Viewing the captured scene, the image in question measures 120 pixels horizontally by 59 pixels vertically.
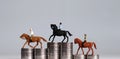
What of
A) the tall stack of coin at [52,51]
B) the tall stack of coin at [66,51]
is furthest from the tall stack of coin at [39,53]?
the tall stack of coin at [66,51]

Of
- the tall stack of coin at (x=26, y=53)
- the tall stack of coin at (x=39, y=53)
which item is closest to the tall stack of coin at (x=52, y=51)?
the tall stack of coin at (x=39, y=53)

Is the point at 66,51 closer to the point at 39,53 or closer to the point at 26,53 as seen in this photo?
the point at 39,53

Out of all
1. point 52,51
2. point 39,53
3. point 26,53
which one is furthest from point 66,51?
point 26,53

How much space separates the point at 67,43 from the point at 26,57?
134 cm

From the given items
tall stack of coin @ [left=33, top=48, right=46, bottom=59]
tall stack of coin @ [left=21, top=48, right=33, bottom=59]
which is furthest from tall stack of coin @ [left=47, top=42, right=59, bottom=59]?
tall stack of coin @ [left=21, top=48, right=33, bottom=59]

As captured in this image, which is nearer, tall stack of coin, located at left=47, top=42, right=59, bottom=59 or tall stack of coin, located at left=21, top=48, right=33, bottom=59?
tall stack of coin, located at left=21, top=48, right=33, bottom=59

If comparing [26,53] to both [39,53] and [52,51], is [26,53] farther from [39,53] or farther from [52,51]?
[52,51]

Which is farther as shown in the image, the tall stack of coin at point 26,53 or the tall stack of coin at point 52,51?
the tall stack of coin at point 52,51

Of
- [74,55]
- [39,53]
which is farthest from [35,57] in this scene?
[74,55]

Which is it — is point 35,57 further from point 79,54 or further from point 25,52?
point 79,54

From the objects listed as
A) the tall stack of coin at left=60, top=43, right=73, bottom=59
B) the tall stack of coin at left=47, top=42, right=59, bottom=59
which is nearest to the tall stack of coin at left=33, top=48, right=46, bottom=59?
the tall stack of coin at left=47, top=42, right=59, bottom=59

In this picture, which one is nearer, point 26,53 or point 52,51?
point 26,53

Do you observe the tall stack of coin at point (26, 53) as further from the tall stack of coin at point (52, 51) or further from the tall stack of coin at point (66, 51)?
the tall stack of coin at point (66, 51)

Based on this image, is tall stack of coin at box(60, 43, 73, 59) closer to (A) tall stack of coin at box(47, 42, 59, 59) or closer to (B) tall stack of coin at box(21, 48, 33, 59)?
(A) tall stack of coin at box(47, 42, 59, 59)
